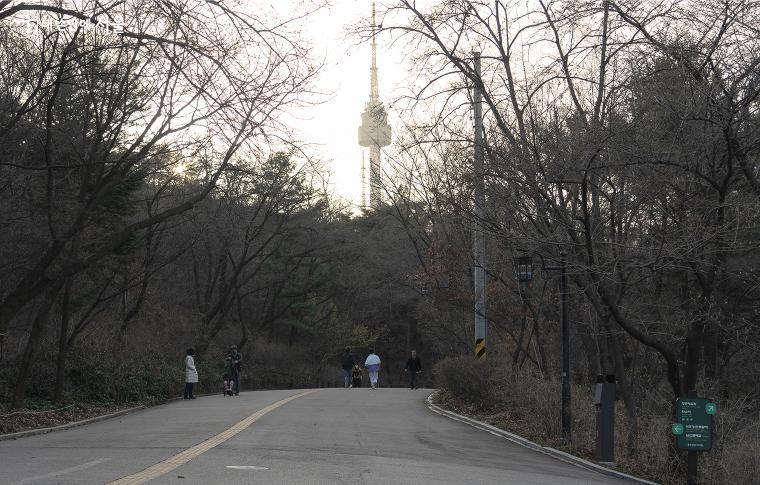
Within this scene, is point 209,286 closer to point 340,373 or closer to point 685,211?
point 340,373

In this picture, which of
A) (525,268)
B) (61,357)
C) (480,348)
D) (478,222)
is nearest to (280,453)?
(478,222)

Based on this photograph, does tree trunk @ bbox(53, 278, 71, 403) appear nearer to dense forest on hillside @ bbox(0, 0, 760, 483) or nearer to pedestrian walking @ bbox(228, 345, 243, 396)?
dense forest on hillside @ bbox(0, 0, 760, 483)

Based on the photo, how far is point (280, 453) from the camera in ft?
40.9

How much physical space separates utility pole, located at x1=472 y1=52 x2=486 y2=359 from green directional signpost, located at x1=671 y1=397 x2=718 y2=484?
5.00 m

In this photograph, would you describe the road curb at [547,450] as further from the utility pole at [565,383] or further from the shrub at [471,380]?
the shrub at [471,380]

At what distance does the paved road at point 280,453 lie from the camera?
1005 centimetres

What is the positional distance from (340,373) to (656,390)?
46.0 meters

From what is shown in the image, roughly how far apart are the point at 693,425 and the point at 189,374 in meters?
22.4

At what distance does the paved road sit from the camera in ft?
33.0

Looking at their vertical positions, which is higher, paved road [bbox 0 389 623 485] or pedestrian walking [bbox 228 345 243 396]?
pedestrian walking [bbox 228 345 243 396]

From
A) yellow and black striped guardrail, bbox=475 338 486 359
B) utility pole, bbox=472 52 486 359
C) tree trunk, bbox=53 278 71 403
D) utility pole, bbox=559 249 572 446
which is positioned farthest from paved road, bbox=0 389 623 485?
utility pole, bbox=472 52 486 359

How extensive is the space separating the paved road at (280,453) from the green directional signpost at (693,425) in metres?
1.57

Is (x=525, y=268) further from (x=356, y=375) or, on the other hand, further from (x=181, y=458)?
(x=356, y=375)

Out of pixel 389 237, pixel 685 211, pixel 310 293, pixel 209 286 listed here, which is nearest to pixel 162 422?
pixel 685 211
